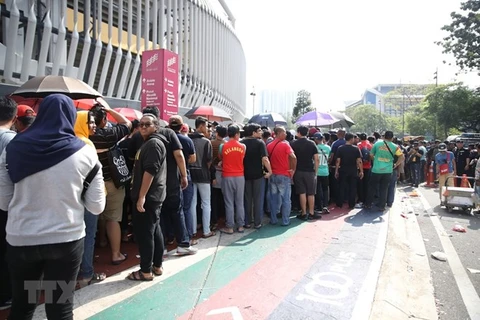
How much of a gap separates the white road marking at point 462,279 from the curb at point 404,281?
33cm

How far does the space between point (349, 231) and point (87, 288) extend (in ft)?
14.9

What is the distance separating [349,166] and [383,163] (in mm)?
761

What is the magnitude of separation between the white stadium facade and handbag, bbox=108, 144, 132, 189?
268 inches

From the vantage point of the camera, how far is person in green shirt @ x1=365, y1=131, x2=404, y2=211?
24.6ft

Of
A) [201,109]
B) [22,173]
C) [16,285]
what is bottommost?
[16,285]

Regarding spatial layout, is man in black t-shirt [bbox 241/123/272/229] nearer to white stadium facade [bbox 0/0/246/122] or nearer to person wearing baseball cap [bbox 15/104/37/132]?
person wearing baseball cap [bbox 15/104/37/132]

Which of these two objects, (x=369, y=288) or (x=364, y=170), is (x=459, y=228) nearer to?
(x=364, y=170)

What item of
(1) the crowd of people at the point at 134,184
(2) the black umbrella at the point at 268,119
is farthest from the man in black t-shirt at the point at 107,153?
(2) the black umbrella at the point at 268,119

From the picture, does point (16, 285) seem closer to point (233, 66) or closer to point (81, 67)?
point (81, 67)

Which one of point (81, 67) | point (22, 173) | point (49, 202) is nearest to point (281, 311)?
point (49, 202)

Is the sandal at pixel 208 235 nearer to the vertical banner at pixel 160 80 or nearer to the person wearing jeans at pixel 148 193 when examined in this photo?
the person wearing jeans at pixel 148 193

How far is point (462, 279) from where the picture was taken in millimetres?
4316

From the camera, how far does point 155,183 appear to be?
3.71m

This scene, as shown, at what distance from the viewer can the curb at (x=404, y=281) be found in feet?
11.2
